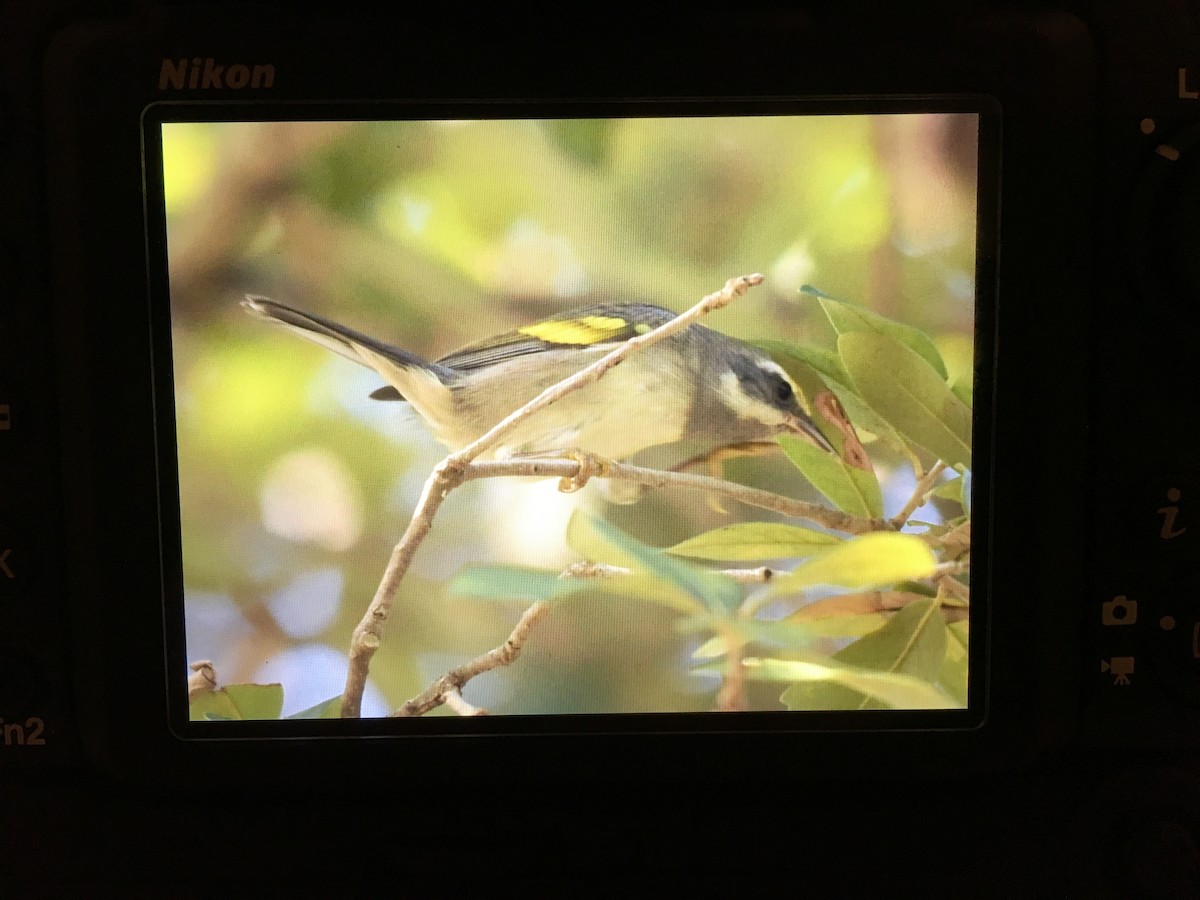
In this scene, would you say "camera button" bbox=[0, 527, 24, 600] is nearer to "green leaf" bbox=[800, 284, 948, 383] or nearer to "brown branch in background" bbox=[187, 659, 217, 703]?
"brown branch in background" bbox=[187, 659, 217, 703]

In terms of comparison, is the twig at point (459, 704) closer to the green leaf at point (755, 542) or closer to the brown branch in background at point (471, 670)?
the brown branch in background at point (471, 670)

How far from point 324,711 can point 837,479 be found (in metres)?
0.23

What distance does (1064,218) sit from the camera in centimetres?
31

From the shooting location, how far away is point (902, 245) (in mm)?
321

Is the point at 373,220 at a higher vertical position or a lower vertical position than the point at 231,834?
higher

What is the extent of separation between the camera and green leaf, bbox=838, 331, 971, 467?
326 millimetres

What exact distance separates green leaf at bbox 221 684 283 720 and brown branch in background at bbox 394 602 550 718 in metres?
0.05

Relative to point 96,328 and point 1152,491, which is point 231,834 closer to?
point 96,328

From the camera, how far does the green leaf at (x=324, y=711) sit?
33cm

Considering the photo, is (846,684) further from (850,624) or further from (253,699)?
(253,699)

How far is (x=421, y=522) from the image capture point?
1.08 feet

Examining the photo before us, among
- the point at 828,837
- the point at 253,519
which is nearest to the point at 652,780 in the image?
the point at 828,837

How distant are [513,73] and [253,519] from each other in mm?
200

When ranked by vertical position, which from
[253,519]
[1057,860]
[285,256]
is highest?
[285,256]
